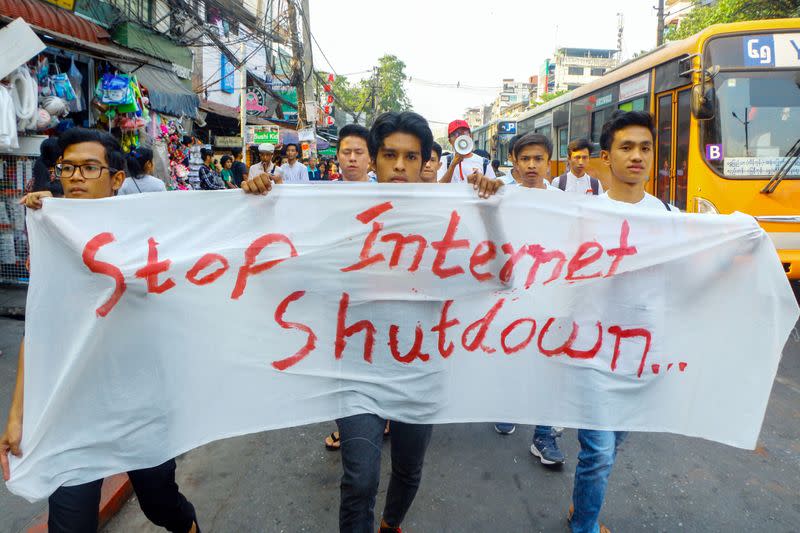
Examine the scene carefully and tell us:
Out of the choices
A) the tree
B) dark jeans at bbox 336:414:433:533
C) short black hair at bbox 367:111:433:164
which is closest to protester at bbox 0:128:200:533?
dark jeans at bbox 336:414:433:533

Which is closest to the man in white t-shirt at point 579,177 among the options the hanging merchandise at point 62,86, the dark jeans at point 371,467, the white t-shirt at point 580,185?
the white t-shirt at point 580,185

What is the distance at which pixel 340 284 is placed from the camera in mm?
2164

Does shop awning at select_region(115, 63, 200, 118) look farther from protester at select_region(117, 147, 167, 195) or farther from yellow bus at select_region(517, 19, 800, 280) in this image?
yellow bus at select_region(517, 19, 800, 280)

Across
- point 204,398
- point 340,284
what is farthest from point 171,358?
point 340,284

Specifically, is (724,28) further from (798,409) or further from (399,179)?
(399,179)

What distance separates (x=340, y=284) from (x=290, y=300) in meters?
0.20

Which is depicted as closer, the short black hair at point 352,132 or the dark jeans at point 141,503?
the dark jeans at point 141,503

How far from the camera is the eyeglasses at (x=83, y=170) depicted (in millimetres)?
2115

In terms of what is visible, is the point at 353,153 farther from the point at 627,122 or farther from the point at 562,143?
the point at 562,143

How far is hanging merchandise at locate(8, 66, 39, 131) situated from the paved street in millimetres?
4286

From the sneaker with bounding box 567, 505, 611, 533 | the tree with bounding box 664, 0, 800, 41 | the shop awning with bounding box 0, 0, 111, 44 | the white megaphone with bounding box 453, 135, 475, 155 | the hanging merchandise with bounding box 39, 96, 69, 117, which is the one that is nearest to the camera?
the sneaker with bounding box 567, 505, 611, 533

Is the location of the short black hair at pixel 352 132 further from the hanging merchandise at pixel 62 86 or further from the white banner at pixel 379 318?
the hanging merchandise at pixel 62 86

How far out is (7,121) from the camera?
5238mm

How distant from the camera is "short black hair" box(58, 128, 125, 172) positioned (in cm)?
211
